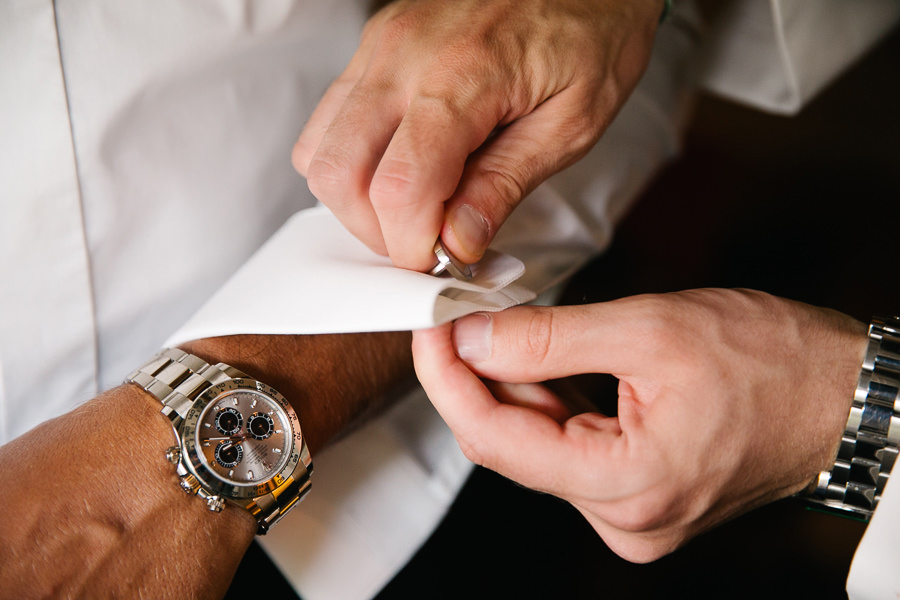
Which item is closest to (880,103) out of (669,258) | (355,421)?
(669,258)

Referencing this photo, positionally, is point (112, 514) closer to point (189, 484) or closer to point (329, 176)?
point (189, 484)

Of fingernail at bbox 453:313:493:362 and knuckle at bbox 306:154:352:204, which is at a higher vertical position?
knuckle at bbox 306:154:352:204

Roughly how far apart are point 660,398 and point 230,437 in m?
0.42

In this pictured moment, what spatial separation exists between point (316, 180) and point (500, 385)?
275 millimetres

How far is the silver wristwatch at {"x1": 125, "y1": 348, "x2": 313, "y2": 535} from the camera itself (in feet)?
1.94

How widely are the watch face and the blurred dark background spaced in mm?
253

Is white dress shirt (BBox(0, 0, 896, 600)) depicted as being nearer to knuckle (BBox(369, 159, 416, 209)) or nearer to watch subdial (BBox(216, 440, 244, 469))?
watch subdial (BBox(216, 440, 244, 469))

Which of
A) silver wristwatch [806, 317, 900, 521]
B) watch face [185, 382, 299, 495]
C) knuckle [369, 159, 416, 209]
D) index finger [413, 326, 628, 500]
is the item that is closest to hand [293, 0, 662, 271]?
knuckle [369, 159, 416, 209]

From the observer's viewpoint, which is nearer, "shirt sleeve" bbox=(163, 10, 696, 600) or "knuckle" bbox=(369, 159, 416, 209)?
"knuckle" bbox=(369, 159, 416, 209)

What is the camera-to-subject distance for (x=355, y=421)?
2.55ft

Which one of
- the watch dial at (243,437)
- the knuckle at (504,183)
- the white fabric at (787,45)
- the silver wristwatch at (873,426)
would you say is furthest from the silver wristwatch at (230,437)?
the white fabric at (787,45)

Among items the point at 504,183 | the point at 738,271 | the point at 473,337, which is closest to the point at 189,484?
the point at 473,337

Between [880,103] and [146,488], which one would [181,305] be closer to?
[146,488]

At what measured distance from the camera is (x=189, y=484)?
23.7 inches
